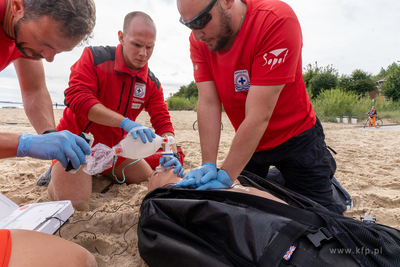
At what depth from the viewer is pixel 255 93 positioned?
162cm

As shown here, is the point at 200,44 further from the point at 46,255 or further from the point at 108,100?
the point at 46,255

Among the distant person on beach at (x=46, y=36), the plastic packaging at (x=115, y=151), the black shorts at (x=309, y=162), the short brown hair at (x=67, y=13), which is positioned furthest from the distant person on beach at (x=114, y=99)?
the black shorts at (x=309, y=162)

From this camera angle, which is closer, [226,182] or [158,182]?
[226,182]

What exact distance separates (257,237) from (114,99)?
2174 millimetres

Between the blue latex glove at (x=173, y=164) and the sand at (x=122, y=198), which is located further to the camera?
the blue latex glove at (x=173, y=164)

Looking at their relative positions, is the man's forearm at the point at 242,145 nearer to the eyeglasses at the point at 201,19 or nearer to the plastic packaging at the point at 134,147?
the eyeglasses at the point at 201,19

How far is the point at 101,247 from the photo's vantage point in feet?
5.21

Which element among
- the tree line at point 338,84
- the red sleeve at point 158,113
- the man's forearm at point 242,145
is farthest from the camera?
the tree line at point 338,84

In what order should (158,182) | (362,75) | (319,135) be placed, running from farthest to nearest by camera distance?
(362,75) → (319,135) → (158,182)

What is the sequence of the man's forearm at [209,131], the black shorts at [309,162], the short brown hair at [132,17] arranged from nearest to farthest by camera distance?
the man's forearm at [209,131] < the black shorts at [309,162] < the short brown hair at [132,17]

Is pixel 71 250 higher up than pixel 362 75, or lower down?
lower down

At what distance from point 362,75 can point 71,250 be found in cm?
3130

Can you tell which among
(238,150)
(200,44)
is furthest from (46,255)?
(200,44)

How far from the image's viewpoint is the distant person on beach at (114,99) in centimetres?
224
